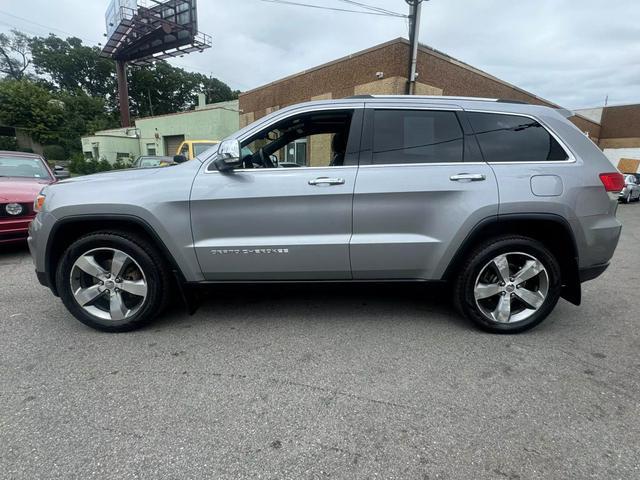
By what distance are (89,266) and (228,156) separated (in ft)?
4.85

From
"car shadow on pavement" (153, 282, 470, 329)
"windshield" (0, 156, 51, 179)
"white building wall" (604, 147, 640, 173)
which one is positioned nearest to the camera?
"car shadow on pavement" (153, 282, 470, 329)

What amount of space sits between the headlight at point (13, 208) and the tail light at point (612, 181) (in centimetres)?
690

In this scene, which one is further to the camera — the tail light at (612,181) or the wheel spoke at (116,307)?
the wheel spoke at (116,307)

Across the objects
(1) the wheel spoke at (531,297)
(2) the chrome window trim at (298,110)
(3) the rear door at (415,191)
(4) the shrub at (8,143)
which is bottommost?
(1) the wheel spoke at (531,297)

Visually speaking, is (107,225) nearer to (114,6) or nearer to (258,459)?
(258,459)

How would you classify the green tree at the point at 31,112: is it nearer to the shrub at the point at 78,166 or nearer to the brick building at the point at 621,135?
the shrub at the point at 78,166

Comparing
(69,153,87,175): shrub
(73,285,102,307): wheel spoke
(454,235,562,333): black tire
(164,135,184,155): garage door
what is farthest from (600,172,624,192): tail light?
(164,135,184,155): garage door

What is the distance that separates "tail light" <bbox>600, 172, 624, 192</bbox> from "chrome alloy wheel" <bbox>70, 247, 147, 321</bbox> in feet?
12.4

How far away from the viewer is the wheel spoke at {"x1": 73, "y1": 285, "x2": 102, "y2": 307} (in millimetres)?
2988

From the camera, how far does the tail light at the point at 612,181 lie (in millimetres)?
2861

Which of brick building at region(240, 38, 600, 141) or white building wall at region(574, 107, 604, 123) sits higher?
white building wall at region(574, 107, 604, 123)

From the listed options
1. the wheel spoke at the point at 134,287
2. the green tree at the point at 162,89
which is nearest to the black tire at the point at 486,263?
the wheel spoke at the point at 134,287

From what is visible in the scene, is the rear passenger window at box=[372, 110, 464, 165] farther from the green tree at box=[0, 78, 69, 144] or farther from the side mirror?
the green tree at box=[0, 78, 69, 144]

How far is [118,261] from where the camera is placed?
2926mm
